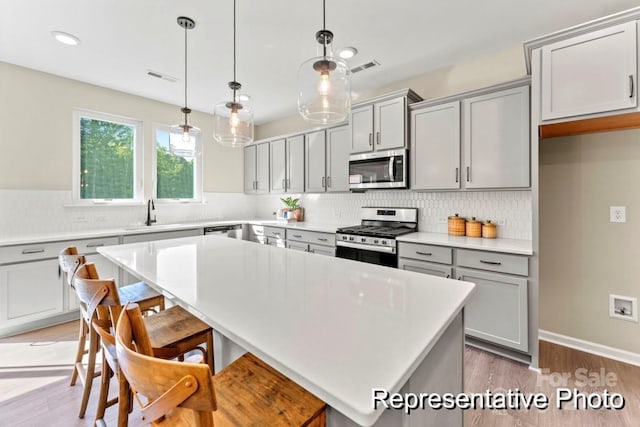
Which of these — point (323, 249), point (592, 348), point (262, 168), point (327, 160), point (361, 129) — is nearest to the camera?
point (592, 348)

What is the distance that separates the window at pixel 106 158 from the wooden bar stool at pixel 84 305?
212 cm

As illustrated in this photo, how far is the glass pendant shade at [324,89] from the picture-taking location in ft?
5.06

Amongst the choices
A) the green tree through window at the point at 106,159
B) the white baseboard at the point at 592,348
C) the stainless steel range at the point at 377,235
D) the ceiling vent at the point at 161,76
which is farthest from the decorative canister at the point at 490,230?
the green tree through window at the point at 106,159

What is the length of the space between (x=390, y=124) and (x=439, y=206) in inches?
42.2

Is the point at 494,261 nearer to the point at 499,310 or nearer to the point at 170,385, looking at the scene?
the point at 499,310

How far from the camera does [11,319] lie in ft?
8.84

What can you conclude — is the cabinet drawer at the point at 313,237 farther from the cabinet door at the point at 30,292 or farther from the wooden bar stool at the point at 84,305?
the cabinet door at the point at 30,292

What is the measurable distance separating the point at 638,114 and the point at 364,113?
2.24 m

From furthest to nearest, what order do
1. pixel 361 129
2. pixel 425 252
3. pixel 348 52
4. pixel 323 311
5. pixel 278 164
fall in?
1. pixel 278 164
2. pixel 361 129
3. pixel 348 52
4. pixel 425 252
5. pixel 323 311

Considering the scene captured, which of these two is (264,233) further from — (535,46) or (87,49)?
(535,46)

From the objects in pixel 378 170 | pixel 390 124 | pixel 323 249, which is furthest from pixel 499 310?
pixel 390 124

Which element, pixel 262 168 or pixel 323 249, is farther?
pixel 262 168

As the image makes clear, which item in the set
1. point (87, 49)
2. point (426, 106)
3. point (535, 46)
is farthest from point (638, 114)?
point (87, 49)

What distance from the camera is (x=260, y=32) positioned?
2.52m
